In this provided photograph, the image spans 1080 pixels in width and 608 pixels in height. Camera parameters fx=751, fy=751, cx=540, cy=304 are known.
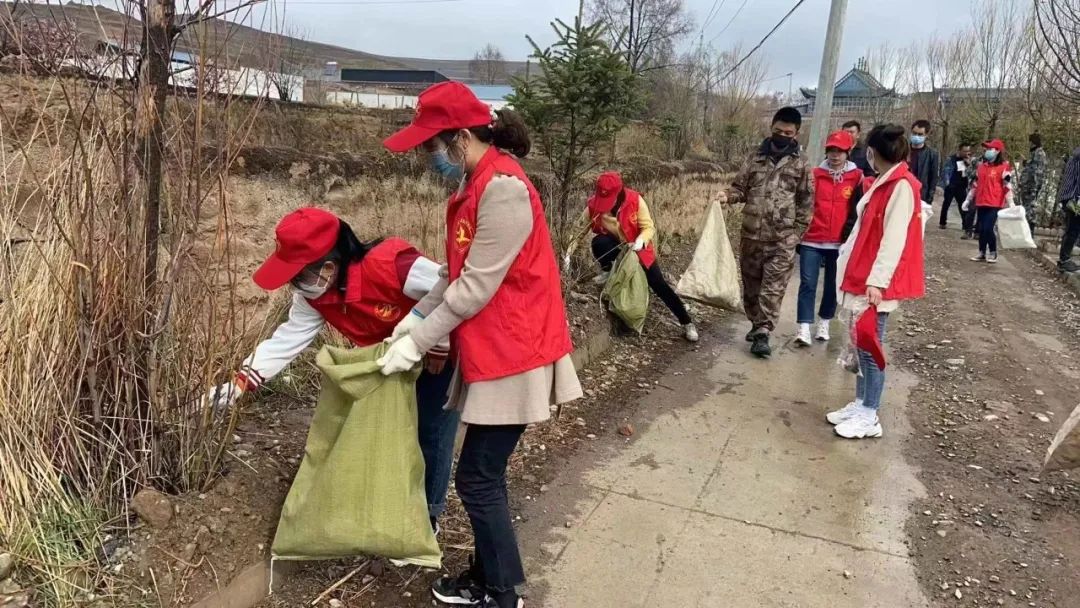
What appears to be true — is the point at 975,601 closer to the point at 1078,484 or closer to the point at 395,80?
the point at 1078,484

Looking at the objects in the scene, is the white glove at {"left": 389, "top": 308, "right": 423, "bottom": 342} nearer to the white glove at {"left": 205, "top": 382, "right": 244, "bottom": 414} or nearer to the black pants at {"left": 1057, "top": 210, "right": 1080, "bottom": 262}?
the white glove at {"left": 205, "top": 382, "right": 244, "bottom": 414}

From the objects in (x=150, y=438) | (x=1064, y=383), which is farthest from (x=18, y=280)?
(x=1064, y=383)

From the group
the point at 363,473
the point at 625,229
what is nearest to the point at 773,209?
the point at 625,229

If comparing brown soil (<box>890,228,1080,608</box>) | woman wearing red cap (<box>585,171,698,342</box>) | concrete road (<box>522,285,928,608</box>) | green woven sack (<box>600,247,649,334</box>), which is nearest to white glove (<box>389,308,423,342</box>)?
concrete road (<box>522,285,928,608</box>)

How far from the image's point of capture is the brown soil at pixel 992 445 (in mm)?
2953

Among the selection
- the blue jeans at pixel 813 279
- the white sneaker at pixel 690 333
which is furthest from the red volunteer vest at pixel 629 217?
the blue jeans at pixel 813 279

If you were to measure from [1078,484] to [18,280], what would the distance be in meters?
4.50

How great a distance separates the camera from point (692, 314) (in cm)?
669

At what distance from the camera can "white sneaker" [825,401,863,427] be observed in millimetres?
4293

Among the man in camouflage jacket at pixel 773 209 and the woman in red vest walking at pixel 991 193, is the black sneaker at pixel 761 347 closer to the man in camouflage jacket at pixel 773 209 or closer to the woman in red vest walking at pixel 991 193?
the man in camouflage jacket at pixel 773 209

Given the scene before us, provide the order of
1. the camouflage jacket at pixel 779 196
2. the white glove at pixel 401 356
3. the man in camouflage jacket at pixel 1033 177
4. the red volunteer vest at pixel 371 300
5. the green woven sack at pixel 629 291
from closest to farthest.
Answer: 1. the white glove at pixel 401 356
2. the red volunteer vest at pixel 371 300
3. the camouflage jacket at pixel 779 196
4. the green woven sack at pixel 629 291
5. the man in camouflage jacket at pixel 1033 177

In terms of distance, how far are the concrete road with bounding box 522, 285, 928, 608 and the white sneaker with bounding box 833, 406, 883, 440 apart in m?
0.06

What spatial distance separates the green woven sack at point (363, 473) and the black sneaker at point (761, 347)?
148 inches

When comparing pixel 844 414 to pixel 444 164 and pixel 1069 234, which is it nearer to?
pixel 444 164
